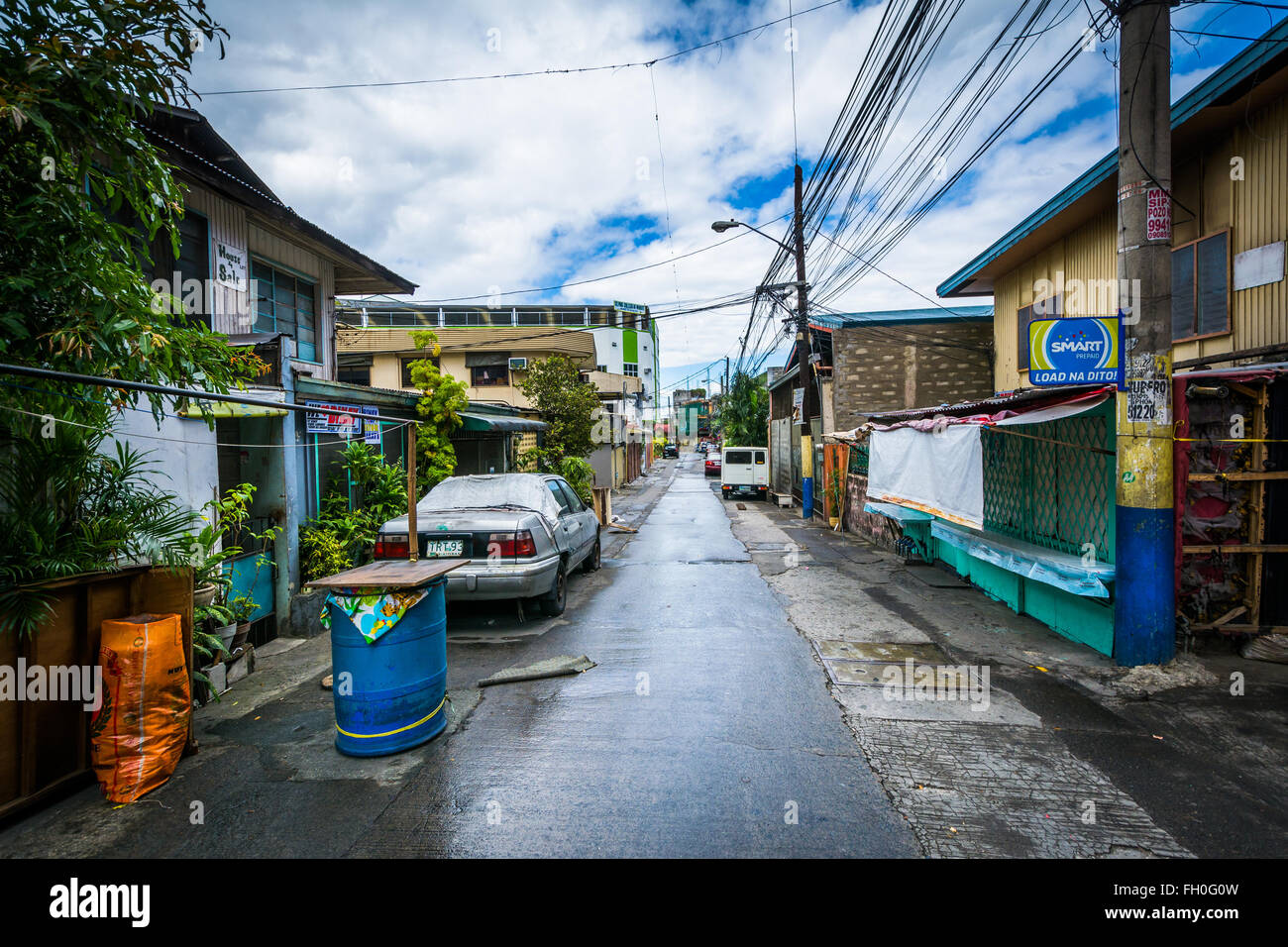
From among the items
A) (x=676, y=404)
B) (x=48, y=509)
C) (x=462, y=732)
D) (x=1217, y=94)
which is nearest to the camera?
(x=48, y=509)

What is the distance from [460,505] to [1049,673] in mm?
6225

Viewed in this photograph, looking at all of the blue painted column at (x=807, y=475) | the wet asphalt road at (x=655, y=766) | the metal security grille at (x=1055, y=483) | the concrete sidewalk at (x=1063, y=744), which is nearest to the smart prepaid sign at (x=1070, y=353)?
the metal security grille at (x=1055, y=483)

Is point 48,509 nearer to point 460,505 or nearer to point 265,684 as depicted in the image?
point 265,684

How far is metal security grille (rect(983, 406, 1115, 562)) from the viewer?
636 cm

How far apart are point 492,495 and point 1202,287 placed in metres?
8.45

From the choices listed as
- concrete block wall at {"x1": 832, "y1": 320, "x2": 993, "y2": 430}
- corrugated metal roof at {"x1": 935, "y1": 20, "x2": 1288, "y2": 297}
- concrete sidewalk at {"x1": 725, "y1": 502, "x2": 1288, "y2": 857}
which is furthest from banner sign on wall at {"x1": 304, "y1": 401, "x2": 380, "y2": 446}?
concrete block wall at {"x1": 832, "y1": 320, "x2": 993, "y2": 430}

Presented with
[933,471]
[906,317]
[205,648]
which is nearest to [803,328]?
[906,317]

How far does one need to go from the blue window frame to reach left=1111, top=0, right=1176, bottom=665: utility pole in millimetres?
9848

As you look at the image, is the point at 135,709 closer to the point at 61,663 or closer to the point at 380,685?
the point at 61,663

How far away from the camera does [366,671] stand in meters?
4.08

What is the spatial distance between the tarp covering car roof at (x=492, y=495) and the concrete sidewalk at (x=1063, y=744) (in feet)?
10.9

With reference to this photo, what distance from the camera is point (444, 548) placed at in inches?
269

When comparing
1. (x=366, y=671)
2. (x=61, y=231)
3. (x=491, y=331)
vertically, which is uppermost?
(x=491, y=331)
